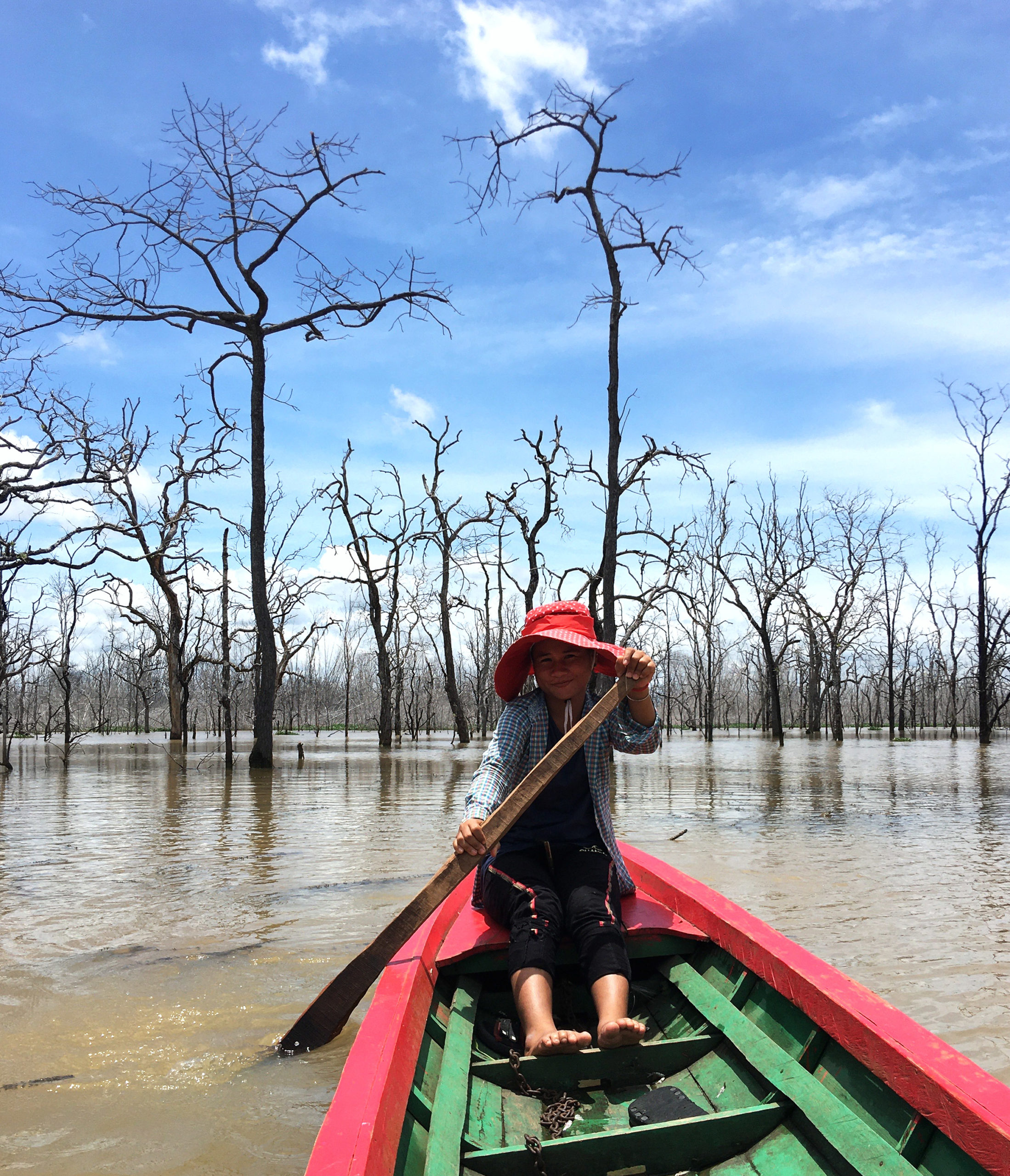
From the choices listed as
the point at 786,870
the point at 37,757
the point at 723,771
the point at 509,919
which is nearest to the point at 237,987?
the point at 509,919

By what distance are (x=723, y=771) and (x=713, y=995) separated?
616 inches

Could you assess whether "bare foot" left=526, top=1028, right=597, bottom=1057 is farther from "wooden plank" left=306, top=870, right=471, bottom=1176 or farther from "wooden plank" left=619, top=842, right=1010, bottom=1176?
"wooden plank" left=619, top=842, right=1010, bottom=1176

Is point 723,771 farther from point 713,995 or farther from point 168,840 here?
point 713,995

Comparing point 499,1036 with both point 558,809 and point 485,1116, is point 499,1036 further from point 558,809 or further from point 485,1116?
point 558,809

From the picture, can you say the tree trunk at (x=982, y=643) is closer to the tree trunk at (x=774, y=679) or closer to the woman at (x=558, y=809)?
the tree trunk at (x=774, y=679)

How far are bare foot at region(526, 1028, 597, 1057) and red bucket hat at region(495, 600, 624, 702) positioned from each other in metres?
1.30

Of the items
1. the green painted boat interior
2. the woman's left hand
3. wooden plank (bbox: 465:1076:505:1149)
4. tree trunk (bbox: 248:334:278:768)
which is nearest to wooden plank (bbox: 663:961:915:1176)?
the green painted boat interior

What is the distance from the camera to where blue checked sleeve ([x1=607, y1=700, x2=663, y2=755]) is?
339 cm

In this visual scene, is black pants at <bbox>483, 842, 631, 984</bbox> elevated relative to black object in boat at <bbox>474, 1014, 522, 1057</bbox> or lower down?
elevated

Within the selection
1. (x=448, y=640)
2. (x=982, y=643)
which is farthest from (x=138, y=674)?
(x=982, y=643)

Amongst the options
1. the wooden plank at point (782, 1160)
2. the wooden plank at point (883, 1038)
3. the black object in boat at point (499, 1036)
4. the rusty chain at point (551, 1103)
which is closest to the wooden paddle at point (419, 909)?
the black object in boat at point (499, 1036)

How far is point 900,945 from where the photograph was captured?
4.74 m

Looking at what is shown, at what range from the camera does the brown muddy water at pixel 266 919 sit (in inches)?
114

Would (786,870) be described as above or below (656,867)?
below
